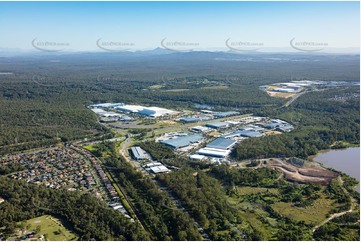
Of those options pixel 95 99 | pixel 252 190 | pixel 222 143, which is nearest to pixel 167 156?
pixel 222 143

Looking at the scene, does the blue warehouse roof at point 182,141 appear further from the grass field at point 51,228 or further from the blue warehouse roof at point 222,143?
the grass field at point 51,228

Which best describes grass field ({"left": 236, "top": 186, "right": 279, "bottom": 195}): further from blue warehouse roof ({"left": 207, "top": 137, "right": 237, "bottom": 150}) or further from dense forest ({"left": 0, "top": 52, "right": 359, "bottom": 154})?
dense forest ({"left": 0, "top": 52, "right": 359, "bottom": 154})

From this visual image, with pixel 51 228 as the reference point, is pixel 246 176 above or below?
above

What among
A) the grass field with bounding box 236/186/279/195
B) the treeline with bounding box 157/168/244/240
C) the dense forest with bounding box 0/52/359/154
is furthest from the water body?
the dense forest with bounding box 0/52/359/154

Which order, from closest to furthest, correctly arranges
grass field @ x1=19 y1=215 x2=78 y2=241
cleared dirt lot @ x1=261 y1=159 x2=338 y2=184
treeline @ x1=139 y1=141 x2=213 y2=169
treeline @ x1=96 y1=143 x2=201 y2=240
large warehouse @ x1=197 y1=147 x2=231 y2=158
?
treeline @ x1=96 y1=143 x2=201 y2=240 < grass field @ x1=19 y1=215 x2=78 y2=241 < cleared dirt lot @ x1=261 y1=159 x2=338 y2=184 < treeline @ x1=139 y1=141 x2=213 y2=169 < large warehouse @ x1=197 y1=147 x2=231 y2=158

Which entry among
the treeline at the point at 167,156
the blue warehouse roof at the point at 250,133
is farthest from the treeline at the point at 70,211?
the blue warehouse roof at the point at 250,133

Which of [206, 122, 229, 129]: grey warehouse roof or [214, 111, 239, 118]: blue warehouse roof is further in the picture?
[214, 111, 239, 118]: blue warehouse roof

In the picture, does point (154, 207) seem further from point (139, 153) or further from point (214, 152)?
point (214, 152)
